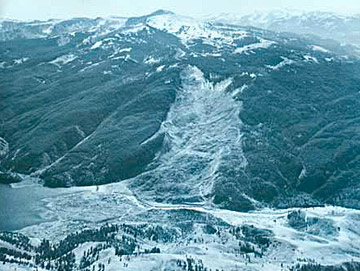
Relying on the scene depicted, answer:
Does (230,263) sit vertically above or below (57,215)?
above

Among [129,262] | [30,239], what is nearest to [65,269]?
[129,262]

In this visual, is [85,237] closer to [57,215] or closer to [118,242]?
[118,242]

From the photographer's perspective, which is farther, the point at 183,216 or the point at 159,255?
the point at 183,216

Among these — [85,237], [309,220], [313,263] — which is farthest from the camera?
[309,220]

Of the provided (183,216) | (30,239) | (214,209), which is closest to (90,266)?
(30,239)

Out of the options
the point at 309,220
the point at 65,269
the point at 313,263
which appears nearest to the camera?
the point at 65,269

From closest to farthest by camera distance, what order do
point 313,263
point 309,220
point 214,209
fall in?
point 313,263
point 309,220
point 214,209

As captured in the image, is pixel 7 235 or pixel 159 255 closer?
pixel 159 255

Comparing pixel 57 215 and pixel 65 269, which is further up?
pixel 65 269

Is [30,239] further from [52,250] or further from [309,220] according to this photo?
[309,220]
